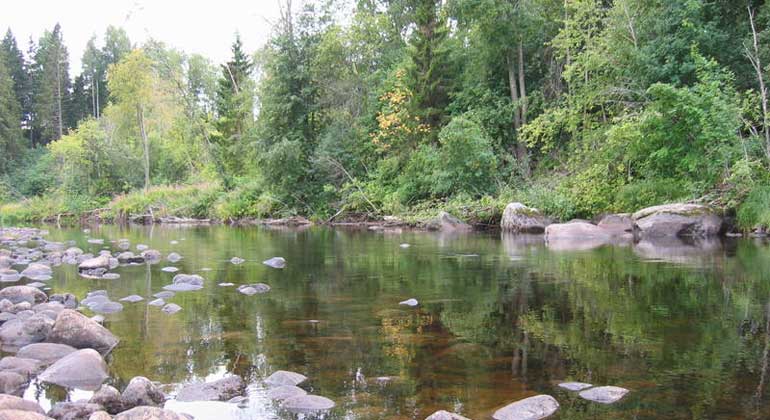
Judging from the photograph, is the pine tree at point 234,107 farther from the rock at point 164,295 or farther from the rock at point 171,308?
the rock at point 171,308

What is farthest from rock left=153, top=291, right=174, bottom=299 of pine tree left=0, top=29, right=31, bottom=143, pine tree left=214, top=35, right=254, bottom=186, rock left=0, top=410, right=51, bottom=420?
pine tree left=0, top=29, right=31, bottom=143

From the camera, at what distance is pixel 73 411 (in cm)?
411

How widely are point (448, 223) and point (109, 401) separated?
20145 mm

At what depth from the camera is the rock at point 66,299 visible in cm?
827

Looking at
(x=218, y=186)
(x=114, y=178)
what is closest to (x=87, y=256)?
(x=218, y=186)

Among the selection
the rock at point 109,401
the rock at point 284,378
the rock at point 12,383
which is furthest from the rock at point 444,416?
the rock at point 12,383

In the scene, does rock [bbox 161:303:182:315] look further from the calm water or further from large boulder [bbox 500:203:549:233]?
large boulder [bbox 500:203:549:233]

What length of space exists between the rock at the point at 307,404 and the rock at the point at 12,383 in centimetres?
215

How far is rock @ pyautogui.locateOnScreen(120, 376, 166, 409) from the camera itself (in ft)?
14.4

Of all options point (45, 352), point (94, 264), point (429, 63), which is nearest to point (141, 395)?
point (45, 352)

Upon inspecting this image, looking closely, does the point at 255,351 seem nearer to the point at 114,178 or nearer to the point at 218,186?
the point at 218,186

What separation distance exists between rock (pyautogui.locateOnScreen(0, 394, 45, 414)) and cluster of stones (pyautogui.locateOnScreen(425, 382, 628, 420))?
261 cm

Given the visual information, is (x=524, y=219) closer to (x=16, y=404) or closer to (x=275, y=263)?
(x=275, y=263)

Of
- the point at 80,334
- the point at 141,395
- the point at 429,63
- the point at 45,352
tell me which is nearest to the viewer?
the point at 141,395
